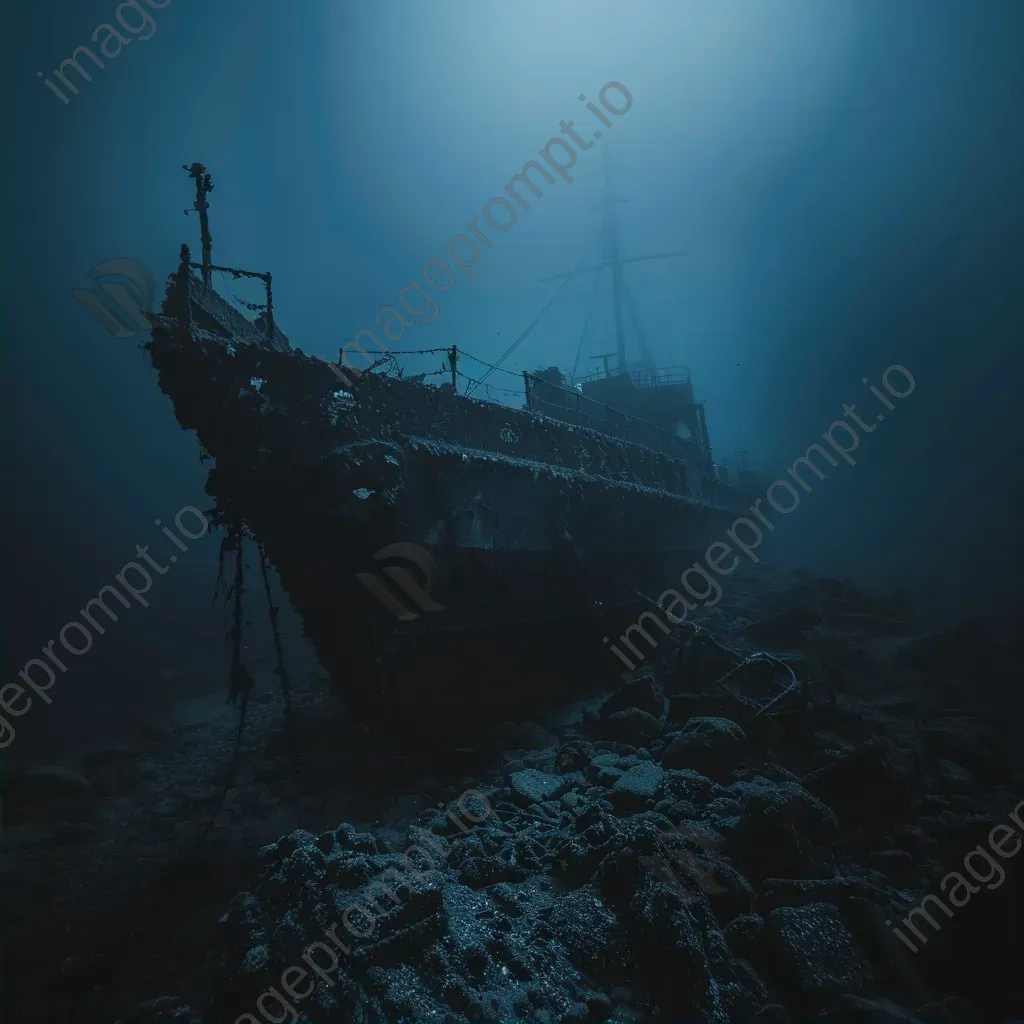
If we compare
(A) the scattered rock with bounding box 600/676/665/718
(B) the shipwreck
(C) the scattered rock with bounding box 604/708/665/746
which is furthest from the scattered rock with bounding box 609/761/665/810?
(B) the shipwreck

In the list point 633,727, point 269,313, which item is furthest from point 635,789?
point 269,313

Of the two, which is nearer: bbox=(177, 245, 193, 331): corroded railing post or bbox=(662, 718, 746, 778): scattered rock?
bbox=(662, 718, 746, 778): scattered rock

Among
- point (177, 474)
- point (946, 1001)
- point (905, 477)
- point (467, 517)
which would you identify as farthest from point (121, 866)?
point (905, 477)

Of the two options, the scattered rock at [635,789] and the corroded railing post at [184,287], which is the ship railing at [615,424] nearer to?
the corroded railing post at [184,287]

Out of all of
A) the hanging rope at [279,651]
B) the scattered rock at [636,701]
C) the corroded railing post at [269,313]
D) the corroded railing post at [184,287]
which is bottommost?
the scattered rock at [636,701]

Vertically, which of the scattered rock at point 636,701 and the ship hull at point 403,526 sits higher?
the ship hull at point 403,526

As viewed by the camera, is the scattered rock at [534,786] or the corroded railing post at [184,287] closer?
the scattered rock at [534,786]

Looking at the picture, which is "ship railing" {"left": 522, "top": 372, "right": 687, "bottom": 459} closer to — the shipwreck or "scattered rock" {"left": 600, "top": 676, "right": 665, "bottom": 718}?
the shipwreck

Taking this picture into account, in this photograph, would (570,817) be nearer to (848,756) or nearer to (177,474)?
(848,756)

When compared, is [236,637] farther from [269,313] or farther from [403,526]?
[269,313]

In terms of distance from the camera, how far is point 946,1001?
2742 millimetres

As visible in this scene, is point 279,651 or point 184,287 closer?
point 184,287

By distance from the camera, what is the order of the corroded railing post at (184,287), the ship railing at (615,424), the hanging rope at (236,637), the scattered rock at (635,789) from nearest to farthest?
the scattered rock at (635,789) < the corroded railing post at (184,287) < the hanging rope at (236,637) < the ship railing at (615,424)

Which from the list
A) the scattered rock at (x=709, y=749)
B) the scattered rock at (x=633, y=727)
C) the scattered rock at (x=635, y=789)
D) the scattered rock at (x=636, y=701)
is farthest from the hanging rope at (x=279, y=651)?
the scattered rock at (x=709, y=749)
